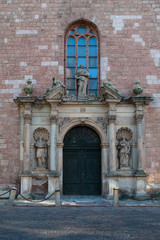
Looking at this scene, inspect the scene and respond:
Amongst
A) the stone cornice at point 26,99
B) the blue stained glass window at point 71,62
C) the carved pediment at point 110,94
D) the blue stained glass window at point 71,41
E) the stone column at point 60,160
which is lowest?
the stone column at point 60,160

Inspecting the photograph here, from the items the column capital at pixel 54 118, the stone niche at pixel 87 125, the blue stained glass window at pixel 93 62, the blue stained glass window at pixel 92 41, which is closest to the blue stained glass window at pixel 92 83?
the blue stained glass window at pixel 93 62

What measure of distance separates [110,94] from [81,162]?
317 cm

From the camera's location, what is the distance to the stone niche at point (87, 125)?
40.4 ft

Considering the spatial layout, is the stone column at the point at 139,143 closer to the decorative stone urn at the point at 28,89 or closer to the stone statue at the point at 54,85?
the stone statue at the point at 54,85

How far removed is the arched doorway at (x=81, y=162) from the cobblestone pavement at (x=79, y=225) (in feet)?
12.5

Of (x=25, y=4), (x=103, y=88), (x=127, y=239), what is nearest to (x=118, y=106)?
(x=103, y=88)

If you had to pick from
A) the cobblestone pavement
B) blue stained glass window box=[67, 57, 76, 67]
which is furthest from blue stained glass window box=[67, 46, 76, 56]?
the cobblestone pavement

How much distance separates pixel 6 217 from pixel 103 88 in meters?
6.66

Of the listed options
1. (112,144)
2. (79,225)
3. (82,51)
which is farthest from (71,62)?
(79,225)

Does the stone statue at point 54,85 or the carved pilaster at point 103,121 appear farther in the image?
the carved pilaster at point 103,121

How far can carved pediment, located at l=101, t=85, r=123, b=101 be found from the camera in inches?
492

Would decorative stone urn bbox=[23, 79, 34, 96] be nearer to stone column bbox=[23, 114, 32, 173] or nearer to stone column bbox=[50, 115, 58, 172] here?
stone column bbox=[23, 114, 32, 173]

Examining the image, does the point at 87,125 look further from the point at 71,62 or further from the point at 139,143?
the point at 71,62

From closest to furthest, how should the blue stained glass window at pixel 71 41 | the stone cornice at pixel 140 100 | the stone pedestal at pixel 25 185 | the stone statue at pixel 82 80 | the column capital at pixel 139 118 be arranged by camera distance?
the stone pedestal at pixel 25 185
the stone cornice at pixel 140 100
the column capital at pixel 139 118
the stone statue at pixel 82 80
the blue stained glass window at pixel 71 41
